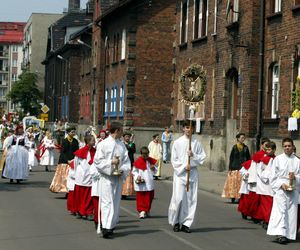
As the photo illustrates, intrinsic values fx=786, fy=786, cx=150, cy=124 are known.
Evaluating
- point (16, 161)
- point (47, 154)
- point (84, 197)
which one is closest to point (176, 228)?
point (84, 197)

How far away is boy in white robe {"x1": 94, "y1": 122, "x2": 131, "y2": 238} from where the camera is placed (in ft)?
39.3

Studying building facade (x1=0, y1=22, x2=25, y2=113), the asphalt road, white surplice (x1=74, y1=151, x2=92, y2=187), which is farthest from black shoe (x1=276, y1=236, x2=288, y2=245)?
building facade (x1=0, y1=22, x2=25, y2=113)

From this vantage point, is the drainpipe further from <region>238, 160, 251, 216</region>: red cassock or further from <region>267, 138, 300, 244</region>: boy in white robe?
<region>267, 138, 300, 244</region>: boy in white robe

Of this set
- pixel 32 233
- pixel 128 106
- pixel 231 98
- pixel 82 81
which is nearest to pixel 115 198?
pixel 32 233

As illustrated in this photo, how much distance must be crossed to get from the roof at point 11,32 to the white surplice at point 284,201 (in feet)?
471

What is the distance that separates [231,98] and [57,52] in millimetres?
50522

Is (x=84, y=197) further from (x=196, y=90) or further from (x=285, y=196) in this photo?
(x=196, y=90)

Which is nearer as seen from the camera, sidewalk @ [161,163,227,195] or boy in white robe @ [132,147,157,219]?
boy in white robe @ [132,147,157,219]

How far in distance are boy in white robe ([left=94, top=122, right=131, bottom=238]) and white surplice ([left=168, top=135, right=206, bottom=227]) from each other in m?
1.02

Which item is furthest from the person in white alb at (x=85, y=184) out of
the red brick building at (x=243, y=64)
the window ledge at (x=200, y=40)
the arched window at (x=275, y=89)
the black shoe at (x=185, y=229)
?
the window ledge at (x=200, y=40)

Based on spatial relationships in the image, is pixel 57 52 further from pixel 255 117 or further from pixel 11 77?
pixel 11 77

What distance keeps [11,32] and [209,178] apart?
138625mm

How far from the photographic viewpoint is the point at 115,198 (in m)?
12.1

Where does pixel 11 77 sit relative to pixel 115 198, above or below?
above
